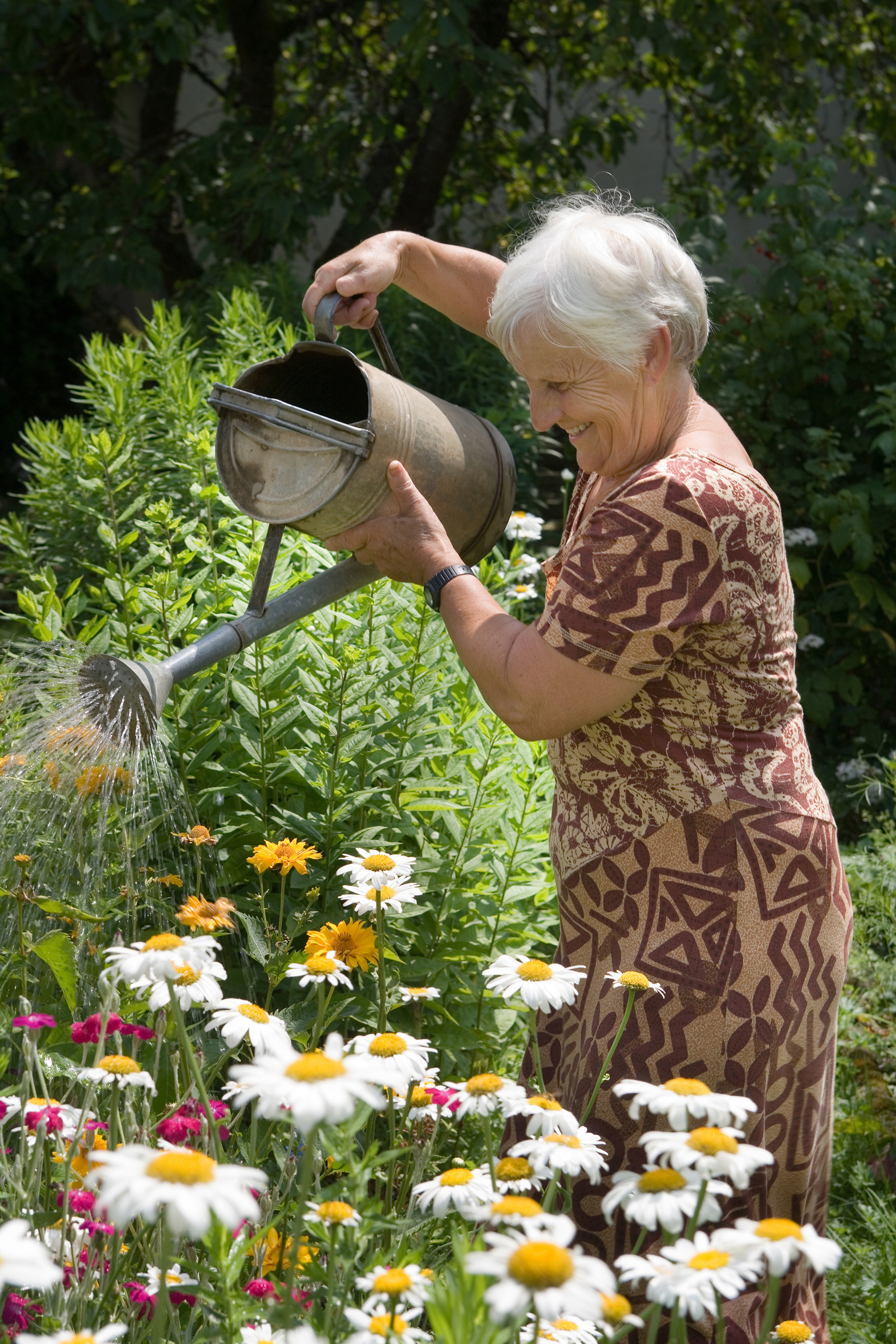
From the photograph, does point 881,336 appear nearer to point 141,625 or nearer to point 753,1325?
point 141,625

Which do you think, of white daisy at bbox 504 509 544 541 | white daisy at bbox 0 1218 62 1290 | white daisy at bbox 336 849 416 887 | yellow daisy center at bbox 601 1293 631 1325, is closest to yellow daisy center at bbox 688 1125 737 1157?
yellow daisy center at bbox 601 1293 631 1325

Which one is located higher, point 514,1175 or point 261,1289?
point 514,1175

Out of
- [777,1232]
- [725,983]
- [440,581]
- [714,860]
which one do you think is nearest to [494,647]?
[440,581]

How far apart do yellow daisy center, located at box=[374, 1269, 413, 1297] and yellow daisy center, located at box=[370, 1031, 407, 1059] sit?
25cm

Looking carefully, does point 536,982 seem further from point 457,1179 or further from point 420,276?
point 420,276

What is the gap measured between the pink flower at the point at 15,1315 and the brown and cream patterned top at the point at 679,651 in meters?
0.80

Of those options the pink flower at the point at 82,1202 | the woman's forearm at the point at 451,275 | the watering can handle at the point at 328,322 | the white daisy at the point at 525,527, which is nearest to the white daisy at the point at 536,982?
the pink flower at the point at 82,1202

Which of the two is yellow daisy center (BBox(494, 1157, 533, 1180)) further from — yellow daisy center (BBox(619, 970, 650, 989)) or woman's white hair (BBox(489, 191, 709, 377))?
woman's white hair (BBox(489, 191, 709, 377))

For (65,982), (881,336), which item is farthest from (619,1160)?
(881,336)

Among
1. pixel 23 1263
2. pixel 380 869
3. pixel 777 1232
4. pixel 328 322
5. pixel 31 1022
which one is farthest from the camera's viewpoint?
pixel 328 322

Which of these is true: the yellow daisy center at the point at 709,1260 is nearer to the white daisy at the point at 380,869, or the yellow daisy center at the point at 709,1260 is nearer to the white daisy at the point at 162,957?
the white daisy at the point at 162,957

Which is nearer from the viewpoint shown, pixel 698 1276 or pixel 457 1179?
pixel 698 1276

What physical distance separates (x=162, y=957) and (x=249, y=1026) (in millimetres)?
169

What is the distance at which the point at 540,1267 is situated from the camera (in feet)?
2.54
